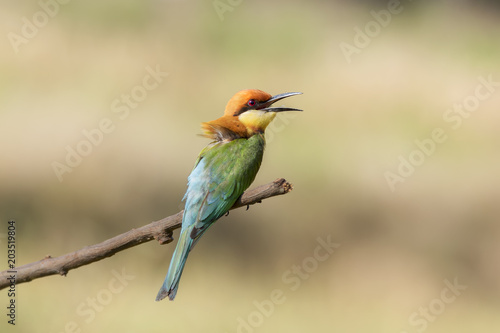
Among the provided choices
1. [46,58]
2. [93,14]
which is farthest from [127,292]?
[93,14]

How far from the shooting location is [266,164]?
4.53 m

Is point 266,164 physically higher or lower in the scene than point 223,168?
lower

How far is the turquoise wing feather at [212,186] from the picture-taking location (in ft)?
6.04

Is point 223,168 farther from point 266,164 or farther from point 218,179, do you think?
point 266,164

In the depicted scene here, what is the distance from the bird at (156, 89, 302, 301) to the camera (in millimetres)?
1847

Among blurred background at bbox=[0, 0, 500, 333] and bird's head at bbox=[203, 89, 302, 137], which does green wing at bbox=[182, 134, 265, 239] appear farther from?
blurred background at bbox=[0, 0, 500, 333]

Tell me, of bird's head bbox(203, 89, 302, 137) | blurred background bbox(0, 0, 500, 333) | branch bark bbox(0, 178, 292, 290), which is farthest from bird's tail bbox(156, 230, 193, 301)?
blurred background bbox(0, 0, 500, 333)

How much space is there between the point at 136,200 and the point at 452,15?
3415 millimetres

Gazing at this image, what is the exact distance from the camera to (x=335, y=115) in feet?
16.5

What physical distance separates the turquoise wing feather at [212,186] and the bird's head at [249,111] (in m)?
0.04

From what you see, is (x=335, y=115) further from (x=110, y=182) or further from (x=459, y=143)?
(x=110, y=182)

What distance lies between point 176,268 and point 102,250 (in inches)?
10.7

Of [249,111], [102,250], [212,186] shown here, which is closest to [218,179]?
[212,186]

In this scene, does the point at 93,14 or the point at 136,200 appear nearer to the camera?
the point at 136,200
